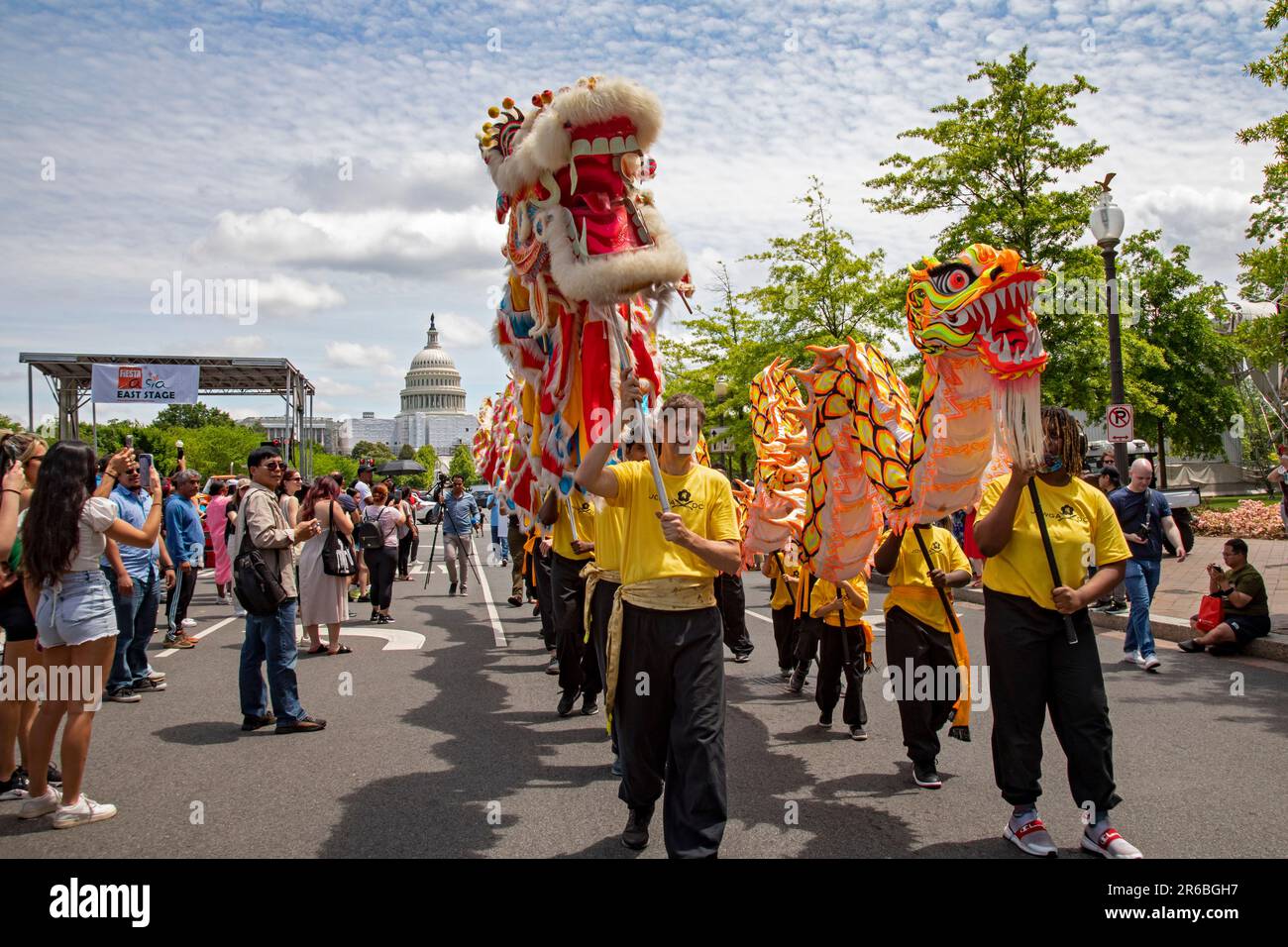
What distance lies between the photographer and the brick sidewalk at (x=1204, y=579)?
10.7 metres

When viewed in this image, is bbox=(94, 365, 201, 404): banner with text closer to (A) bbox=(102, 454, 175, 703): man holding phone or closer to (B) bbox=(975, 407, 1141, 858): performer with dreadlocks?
(A) bbox=(102, 454, 175, 703): man holding phone

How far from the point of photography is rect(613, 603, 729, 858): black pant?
12.5 feet

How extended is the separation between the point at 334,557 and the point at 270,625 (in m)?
3.08

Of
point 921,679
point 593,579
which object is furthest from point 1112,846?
point 593,579

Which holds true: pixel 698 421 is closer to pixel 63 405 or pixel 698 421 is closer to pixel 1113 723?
pixel 1113 723

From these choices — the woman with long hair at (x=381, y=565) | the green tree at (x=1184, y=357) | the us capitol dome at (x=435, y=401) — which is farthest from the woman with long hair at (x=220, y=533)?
the us capitol dome at (x=435, y=401)

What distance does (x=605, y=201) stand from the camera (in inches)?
193

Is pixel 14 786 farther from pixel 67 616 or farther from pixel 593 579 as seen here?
pixel 593 579

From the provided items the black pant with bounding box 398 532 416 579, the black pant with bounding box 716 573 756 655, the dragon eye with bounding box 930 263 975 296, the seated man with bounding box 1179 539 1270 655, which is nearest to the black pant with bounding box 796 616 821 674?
the black pant with bounding box 716 573 756 655

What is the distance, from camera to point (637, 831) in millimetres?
4258

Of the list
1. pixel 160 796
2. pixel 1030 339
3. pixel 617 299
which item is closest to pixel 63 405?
pixel 160 796

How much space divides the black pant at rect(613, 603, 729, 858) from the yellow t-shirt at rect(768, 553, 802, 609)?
147 inches

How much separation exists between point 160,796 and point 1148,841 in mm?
4970

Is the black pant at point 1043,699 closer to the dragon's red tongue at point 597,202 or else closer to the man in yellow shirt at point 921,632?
the man in yellow shirt at point 921,632
